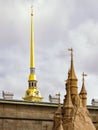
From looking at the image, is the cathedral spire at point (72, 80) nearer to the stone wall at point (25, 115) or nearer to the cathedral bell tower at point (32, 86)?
the stone wall at point (25, 115)

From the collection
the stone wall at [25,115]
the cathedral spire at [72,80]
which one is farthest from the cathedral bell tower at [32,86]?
the cathedral spire at [72,80]

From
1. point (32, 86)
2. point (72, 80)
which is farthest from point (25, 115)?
point (32, 86)

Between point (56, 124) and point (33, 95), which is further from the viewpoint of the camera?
point (33, 95)

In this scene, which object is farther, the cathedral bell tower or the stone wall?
the cathedral bell tower

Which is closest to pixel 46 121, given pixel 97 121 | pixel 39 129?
pixel 39 129

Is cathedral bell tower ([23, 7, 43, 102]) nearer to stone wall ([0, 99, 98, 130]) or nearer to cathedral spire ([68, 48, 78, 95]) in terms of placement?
stone wall ([0, 99, 98, 130])

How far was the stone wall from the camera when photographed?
6712 centimetres

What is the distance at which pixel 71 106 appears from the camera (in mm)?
60281

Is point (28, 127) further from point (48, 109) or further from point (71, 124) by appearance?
point (71, 124)

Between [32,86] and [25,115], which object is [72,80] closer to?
[25,115]

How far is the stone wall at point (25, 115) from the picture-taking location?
67125 mm

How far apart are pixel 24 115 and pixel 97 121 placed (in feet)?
31.2

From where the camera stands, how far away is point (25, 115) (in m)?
68.0

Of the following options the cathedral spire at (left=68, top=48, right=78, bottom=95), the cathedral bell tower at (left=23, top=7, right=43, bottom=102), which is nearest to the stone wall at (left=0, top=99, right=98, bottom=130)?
the cathedral spire at (left=68, top=48, right=78, bottom=95)
